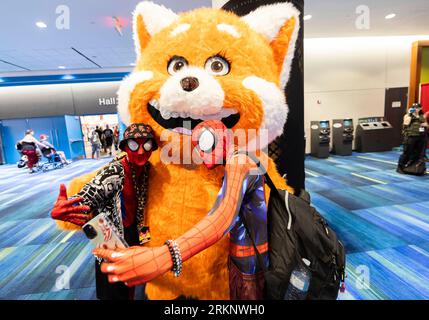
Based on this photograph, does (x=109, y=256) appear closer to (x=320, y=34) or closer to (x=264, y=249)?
(x=264, y=249)

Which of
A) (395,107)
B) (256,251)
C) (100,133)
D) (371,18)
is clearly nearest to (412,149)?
(371,18)

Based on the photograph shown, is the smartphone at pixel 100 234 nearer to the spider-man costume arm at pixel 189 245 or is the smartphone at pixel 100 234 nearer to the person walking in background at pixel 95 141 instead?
the spider-man costume arm at pixel 189 245

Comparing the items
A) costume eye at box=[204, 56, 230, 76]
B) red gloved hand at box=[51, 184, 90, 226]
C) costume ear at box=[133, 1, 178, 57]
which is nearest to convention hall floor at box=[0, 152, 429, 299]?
red gloved hand at box=[51, 184, 90, 226]

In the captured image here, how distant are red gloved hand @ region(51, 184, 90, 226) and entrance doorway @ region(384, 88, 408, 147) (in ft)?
30.4

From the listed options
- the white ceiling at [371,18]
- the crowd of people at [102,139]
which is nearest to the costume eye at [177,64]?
the white ceiling at [371,18]

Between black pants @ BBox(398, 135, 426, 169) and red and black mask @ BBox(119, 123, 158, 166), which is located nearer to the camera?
red and black mask @ BBox(119, 123, 158, 166)

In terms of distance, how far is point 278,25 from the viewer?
3.67 feet

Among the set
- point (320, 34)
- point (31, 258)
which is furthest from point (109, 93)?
point (31, 258)

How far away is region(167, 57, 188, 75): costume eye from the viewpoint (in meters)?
1.02

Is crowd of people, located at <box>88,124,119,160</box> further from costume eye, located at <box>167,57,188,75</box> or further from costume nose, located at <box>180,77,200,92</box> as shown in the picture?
costume nose, located at <box>180,77,200,92</box>

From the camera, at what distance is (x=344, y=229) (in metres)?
2.71

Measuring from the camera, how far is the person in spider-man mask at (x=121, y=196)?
0.88 m

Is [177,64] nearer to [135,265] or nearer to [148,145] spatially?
[148,145]

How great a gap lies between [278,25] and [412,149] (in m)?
5.05
